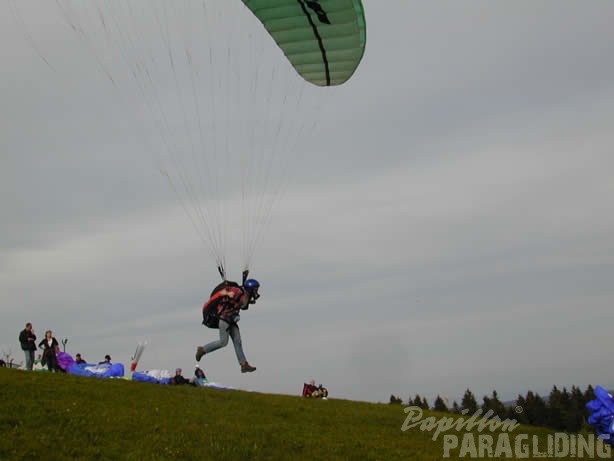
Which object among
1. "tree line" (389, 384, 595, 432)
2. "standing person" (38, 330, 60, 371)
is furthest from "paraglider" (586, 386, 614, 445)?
"tree line" (389, 384, 595, 432)

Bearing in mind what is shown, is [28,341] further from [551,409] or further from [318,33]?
[551,409]

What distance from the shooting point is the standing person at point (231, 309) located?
12.3 meters

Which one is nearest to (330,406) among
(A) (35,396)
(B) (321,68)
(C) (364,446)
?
(C) (364,446)

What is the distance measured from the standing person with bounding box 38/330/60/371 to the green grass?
2858 millimetres

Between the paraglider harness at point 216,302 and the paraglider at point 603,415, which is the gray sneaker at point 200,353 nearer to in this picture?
the paraglider harness at point 216,302

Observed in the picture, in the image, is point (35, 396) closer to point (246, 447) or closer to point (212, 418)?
point (212, 418)

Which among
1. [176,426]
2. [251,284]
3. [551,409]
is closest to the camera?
[176,426]

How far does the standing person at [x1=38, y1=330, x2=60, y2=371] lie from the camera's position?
52.0 ft

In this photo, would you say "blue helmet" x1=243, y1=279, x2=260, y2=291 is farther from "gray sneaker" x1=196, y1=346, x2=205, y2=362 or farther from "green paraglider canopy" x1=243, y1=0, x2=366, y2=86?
"green paraglider canopy" x1=243, y1=0, x2=366, y2=86

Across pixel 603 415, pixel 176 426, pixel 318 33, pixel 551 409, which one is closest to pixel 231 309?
pixel 176 426

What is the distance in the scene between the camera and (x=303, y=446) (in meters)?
10.8

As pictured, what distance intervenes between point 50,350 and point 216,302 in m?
6.13

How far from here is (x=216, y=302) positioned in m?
12.5

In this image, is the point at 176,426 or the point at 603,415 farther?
the point at 603,415
